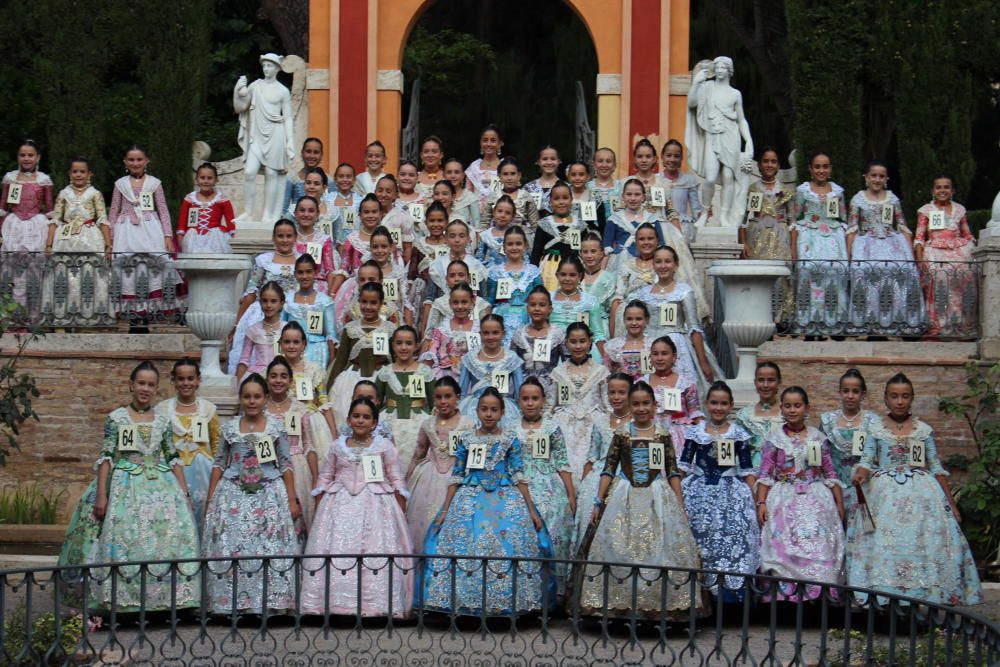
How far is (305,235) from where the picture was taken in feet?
52.6

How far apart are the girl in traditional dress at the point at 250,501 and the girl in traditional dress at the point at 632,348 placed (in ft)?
7.96

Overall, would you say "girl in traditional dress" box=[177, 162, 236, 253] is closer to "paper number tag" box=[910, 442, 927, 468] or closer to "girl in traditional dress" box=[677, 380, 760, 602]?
"girl in traditional dress" box=[677, 380, 760, 602]

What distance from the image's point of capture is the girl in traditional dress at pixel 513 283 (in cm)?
1494

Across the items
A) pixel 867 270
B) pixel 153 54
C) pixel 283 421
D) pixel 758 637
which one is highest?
pixel 153 54

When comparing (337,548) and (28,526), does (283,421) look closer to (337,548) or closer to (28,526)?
(337,548)

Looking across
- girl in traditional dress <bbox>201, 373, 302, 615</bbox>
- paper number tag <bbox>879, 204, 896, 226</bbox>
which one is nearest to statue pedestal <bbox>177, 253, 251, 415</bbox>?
girl in traditional dress <bbox>201, 373, 302, 615</bbox>

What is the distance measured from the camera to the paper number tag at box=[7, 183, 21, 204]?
1739cm

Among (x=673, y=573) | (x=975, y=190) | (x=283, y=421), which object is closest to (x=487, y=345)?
(x=283, y=421)

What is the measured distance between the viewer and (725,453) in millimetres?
12820

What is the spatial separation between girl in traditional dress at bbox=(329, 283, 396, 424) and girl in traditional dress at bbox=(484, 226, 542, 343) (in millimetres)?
831

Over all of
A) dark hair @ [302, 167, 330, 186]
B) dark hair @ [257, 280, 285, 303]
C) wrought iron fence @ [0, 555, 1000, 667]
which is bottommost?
wrought iron fence @ [0, 555, 1000, 667]

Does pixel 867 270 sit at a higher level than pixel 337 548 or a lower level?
higher

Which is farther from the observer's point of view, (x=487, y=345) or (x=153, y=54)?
(x=153, y=54)

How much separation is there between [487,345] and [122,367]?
394 cm
